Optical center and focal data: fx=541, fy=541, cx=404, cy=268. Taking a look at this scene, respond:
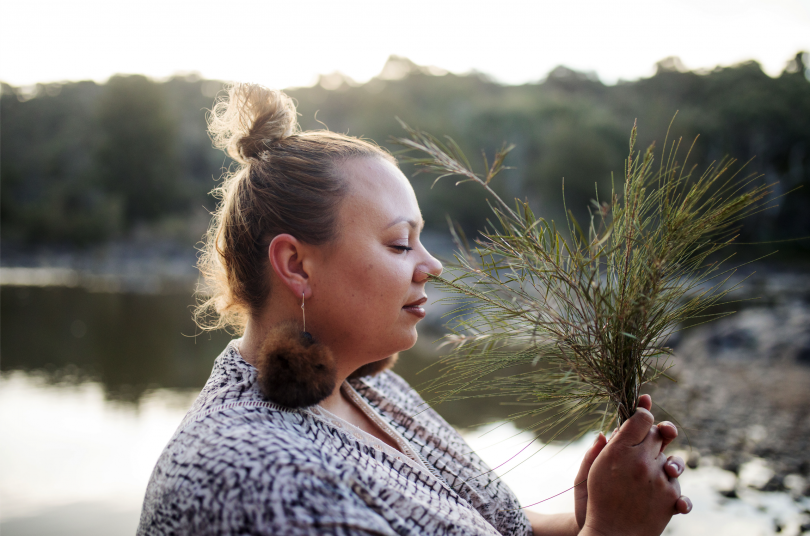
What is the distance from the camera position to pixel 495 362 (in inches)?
41.9

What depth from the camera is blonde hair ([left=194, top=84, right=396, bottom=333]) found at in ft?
3.59

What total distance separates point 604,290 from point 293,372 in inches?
22.8

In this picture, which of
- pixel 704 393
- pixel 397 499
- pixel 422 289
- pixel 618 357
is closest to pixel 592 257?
pixel 618 357

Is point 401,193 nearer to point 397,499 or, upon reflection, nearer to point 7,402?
point 397,499

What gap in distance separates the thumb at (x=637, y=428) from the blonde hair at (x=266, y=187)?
0.64 meters

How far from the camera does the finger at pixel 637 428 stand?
94 cm

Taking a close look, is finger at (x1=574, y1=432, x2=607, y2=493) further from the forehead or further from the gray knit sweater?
the forehead

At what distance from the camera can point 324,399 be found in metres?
0.97

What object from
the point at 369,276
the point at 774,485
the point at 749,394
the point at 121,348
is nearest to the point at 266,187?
the point at 369,276

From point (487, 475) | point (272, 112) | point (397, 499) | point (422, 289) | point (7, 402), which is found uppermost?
point (272, 112)

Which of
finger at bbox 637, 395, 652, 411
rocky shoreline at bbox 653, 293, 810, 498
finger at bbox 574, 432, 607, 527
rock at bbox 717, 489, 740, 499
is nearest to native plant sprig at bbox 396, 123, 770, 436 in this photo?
finger at bbox 637, 395, 652, 411

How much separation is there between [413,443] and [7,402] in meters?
4.49

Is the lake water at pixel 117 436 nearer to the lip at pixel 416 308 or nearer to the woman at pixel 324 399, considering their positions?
the woman at pixel 324 399

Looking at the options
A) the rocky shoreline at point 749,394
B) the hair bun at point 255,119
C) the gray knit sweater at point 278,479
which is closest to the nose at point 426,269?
the gray knit sweater at point 278,479
